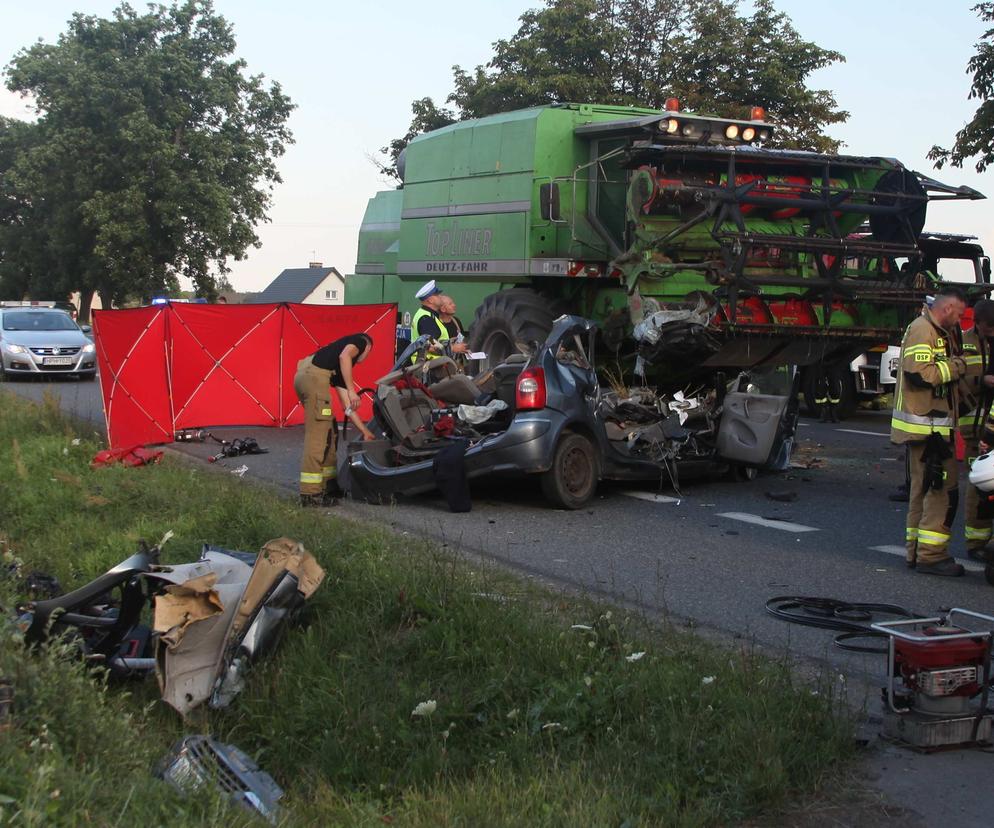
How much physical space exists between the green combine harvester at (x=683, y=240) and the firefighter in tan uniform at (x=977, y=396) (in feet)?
11.5

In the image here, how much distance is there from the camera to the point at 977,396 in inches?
307

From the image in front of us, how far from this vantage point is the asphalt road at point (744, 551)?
5.27 m

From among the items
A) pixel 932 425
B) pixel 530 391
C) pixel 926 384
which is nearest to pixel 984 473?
pixel 932 425

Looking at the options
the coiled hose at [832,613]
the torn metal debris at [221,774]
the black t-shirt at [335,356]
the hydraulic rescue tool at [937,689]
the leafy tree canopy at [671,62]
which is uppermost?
the leafy tree canopy at [671,62]

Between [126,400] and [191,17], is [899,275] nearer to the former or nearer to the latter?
[126,400]

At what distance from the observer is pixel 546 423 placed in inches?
355

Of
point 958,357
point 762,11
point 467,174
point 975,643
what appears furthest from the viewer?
point 762,11

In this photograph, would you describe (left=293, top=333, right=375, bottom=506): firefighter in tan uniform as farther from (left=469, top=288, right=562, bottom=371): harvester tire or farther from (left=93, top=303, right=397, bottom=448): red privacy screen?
(left=93, top=303, right=397, bottom=448): red privacy screen

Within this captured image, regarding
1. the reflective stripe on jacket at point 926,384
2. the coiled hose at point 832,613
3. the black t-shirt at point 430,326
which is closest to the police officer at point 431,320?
the black t-shirt at point 430,326

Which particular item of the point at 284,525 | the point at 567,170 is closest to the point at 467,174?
the point at 567,170

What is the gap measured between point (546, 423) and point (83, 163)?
41.9 m

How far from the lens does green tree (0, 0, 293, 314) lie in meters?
46.3

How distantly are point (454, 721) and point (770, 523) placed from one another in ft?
15.7

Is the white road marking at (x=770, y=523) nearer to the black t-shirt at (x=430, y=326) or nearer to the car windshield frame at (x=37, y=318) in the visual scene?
the black t-shirt at (x=430, y=326)
